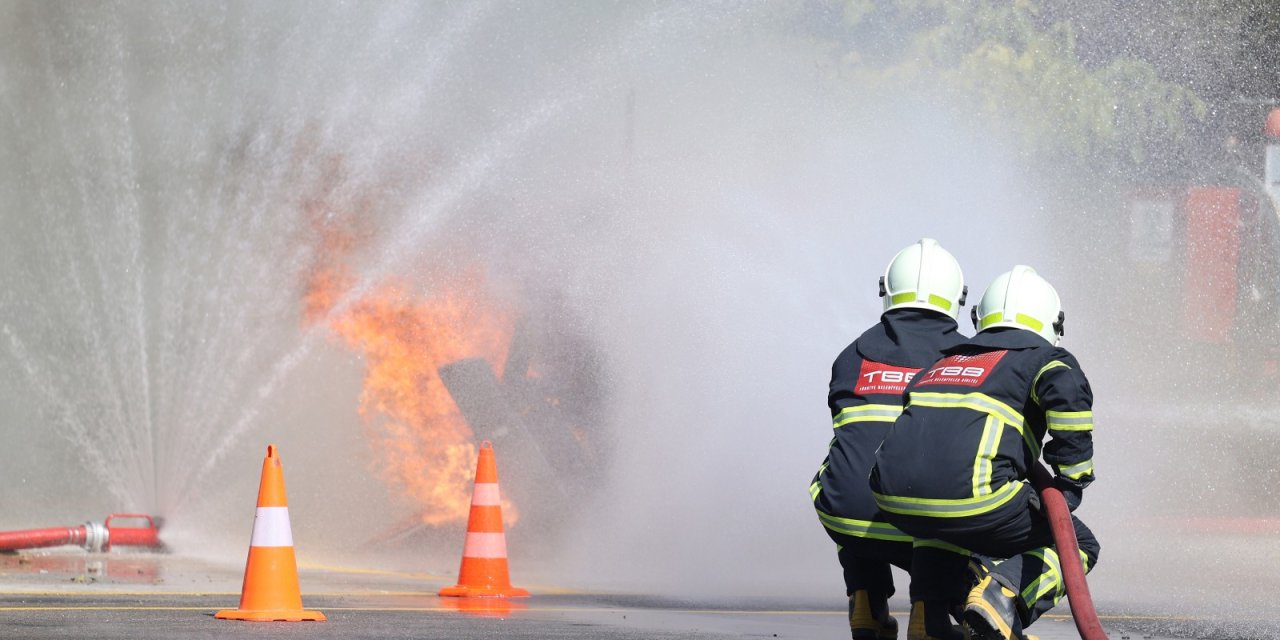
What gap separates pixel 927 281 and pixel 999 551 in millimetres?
941

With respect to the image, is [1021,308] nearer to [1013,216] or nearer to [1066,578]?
[1066,578]

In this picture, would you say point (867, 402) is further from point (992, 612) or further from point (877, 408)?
point (992, 612)

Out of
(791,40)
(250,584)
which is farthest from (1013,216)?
(250,584)

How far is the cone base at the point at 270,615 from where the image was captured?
24.6ft

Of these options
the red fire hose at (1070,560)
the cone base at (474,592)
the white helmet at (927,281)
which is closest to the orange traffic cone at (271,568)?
the cone base at (474,592)

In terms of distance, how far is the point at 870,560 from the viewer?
5.84m

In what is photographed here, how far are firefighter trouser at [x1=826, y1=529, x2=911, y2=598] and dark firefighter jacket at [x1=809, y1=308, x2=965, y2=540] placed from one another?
4 centimetres

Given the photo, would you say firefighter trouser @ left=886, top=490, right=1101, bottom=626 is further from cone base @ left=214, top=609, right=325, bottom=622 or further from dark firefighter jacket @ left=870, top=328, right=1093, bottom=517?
cone base @ left=214, top=609, right=325, bottom=622

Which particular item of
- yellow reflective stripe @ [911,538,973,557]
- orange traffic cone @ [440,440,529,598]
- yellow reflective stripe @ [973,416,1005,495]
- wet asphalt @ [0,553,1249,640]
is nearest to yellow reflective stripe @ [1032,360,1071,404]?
yellow reflective stripe @ [973,416,1005,495]

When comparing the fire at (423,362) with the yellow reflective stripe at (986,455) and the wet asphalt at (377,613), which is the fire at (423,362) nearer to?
the wet asphalt at (377,613)

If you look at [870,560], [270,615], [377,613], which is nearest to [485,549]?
[377,613]

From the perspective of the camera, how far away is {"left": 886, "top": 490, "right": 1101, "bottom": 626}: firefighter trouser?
5.30 m

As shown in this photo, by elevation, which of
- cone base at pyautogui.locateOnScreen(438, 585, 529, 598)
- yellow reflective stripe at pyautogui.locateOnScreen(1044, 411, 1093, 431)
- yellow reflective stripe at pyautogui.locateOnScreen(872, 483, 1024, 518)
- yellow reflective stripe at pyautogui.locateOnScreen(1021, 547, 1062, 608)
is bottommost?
cone base at pyautogui.locateOnScreen(438, 585, 529, 598)

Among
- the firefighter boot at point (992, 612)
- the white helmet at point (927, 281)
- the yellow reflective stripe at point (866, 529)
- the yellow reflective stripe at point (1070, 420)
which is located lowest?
the firefighter boot at point (992, 612)
